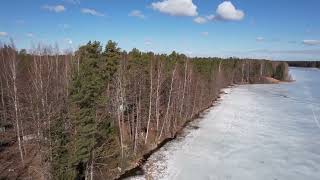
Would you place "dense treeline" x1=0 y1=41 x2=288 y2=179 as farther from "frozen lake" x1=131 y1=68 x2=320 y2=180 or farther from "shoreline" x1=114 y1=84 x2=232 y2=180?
"frozen lake" x1=131 y1=68 x2=320 y2=180

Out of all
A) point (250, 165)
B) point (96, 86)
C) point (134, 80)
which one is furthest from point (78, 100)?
point (250, 165)

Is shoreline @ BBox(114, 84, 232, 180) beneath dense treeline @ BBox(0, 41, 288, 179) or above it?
beneath

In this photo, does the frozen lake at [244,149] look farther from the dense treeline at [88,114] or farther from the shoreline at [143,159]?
the dense treeline at [88,114]

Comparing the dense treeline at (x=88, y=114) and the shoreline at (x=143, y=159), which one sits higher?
the dense treeline at (x=88, y=114)

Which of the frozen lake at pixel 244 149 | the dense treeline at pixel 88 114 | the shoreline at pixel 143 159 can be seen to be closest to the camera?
the dense treeline at pixel 88 114

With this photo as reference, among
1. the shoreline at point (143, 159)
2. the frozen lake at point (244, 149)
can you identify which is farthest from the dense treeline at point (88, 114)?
the frozen lake at point (244, 149)

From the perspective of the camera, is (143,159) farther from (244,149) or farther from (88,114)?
(244,149)

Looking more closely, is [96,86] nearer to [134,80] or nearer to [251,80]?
[134,80]

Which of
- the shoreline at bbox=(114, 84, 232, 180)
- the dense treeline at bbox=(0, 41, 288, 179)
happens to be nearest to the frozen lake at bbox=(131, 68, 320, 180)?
the shoreline at bbox=(114, 84, 232, 180)
